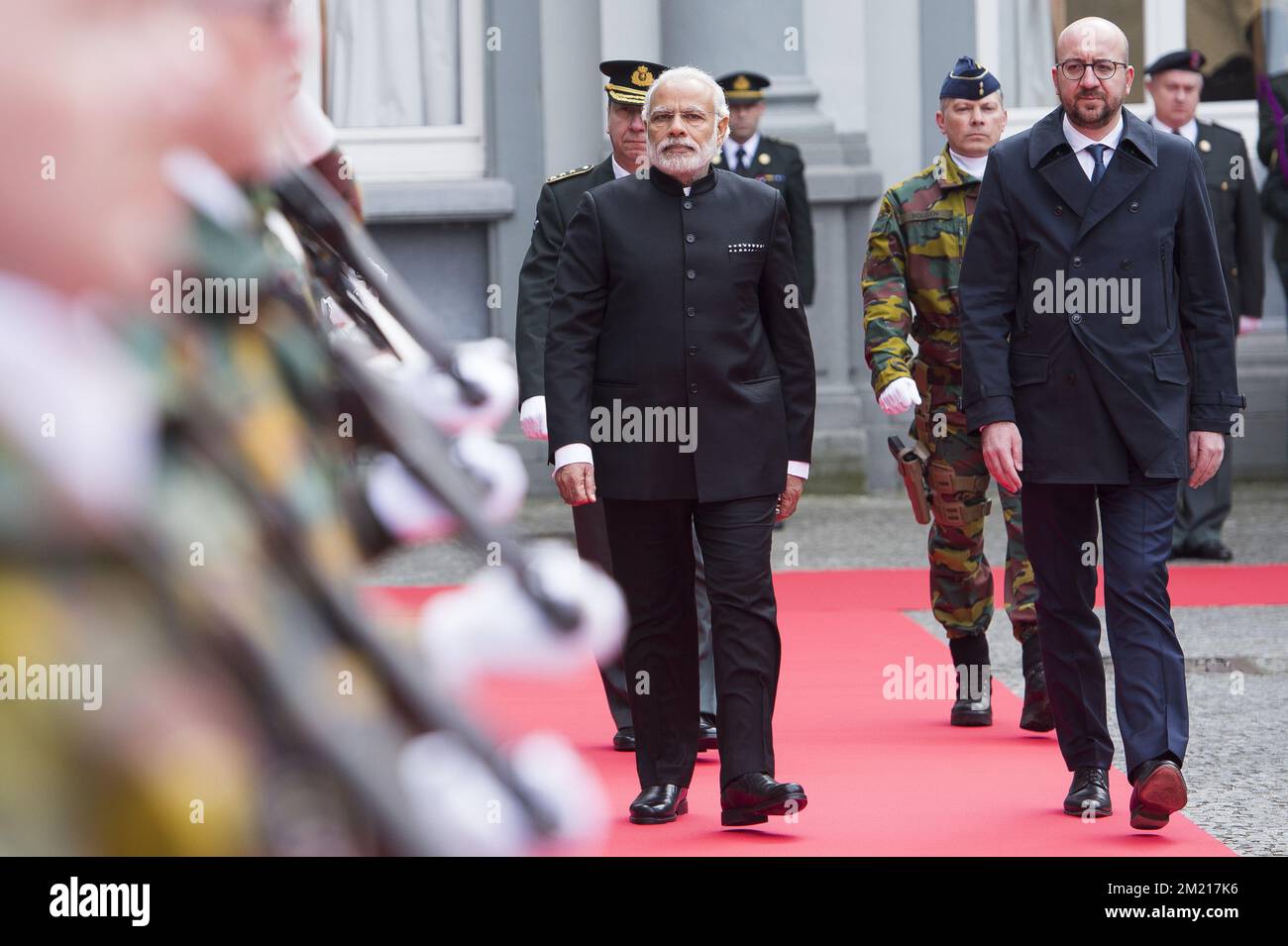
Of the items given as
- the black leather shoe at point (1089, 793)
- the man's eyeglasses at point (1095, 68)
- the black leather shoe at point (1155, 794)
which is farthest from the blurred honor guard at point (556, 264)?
the black leather shoe at point (1155, 794)

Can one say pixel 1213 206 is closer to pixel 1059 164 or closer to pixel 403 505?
pixel 1059 164

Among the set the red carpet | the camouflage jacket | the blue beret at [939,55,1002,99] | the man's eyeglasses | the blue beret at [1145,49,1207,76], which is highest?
the blue beret at [1145,49,1207,76]

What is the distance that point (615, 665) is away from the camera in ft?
17.0

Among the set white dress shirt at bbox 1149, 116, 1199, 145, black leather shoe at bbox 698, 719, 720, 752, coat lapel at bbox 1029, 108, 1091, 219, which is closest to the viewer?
coat lapel at bbox 1029, 108, 1091, 219

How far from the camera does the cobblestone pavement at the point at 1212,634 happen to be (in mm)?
4051

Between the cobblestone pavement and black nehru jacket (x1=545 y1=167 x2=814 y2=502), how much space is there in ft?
1.50

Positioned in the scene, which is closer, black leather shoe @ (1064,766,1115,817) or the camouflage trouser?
black leather shoe @ (1064,766,1115,817)

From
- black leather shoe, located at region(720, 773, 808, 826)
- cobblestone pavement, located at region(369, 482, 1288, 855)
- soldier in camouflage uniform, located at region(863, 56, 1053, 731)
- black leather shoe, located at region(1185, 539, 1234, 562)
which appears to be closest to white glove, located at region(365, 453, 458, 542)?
cobblestone pavement, located at region(369, 482, 1288, 855)

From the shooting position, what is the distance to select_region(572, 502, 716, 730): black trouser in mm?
5230

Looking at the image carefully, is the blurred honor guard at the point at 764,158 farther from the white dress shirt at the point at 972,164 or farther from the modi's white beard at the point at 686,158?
the modi's white beard at the point at 686,158

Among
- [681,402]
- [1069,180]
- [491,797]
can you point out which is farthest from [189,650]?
[1069,180]

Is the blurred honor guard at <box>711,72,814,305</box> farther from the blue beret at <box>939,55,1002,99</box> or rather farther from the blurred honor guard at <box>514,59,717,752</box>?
the blurred honor guard at <box>514,59,717,752</box>

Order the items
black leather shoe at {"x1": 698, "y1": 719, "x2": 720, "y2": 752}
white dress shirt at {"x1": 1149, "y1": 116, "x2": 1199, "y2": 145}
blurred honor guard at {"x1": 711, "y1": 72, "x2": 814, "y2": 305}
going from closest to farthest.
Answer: black leather shoe at {"x1": 698, "y1": 719, "x2": 720, "y2": 752}
white dress shirt at {"x1": 1149, "y1": 116, "x2": 1199, "y2": 145}
blurred honor guard at {"x1": 711, "y1": 72, "x2": 814, "y2": 305}

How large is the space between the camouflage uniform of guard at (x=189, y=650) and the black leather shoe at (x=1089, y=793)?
12.7 ft
